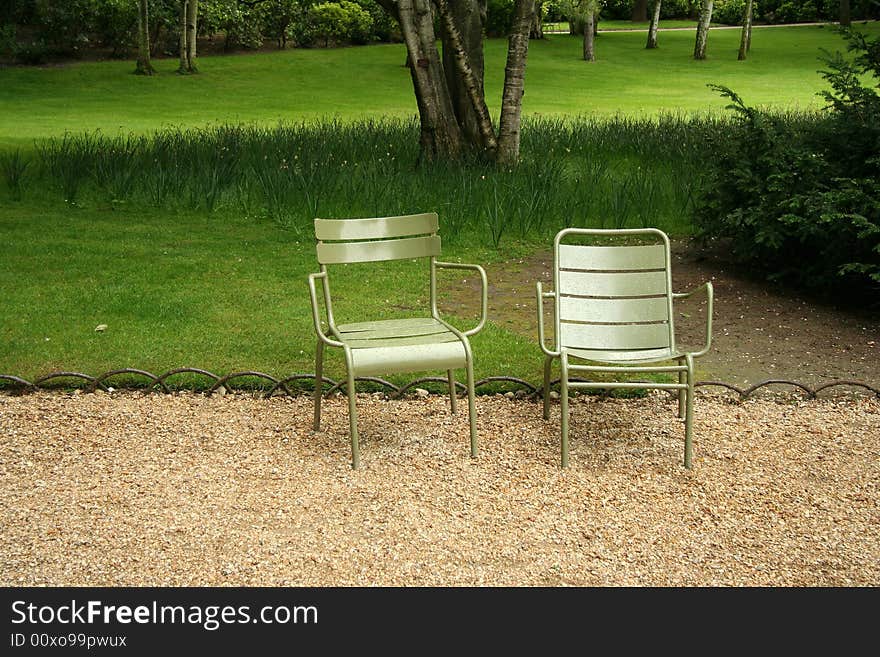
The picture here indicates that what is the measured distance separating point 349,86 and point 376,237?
24001mm

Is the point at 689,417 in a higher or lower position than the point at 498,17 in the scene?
lower

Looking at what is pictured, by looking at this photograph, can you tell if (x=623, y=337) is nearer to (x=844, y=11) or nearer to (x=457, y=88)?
(x=457, y=88)

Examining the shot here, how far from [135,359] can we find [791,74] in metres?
29.5

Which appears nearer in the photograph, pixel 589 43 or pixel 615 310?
pixel 615 310

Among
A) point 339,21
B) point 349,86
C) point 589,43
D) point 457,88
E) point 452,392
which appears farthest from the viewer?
point 339,21

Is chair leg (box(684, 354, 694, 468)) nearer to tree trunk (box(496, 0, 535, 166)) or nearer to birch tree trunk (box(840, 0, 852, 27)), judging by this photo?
tree trunk (box(496, 0, 535, 166))

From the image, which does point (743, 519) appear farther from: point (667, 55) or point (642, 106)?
point (667, 55)

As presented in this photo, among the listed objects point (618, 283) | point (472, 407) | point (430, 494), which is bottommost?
point (430, 494)

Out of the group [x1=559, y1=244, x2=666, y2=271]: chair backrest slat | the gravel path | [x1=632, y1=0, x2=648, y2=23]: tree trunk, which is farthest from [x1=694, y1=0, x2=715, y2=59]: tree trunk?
[x1=559, y1=244, x2=666, y2=271]: chair backrest slat

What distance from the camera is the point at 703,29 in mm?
34281

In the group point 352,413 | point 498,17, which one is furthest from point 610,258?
point 498,17

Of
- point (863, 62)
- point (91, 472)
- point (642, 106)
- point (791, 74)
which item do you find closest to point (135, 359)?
point (91, 472)

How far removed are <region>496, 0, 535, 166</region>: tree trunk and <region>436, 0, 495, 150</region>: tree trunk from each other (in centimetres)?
28

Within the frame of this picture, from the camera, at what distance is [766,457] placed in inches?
193
